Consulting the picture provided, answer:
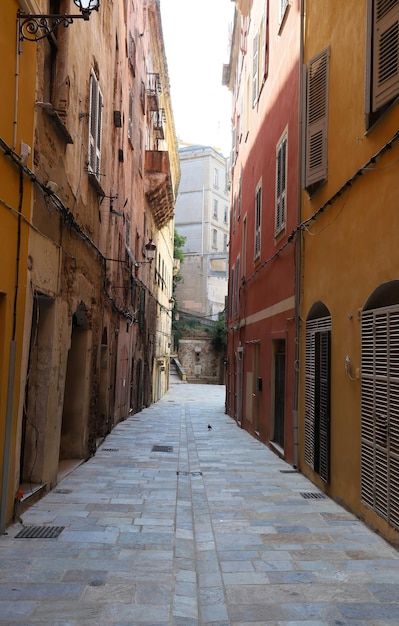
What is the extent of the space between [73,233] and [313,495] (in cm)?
503

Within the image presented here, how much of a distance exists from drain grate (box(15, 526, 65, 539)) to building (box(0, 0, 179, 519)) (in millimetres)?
252

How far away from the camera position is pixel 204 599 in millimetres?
4207

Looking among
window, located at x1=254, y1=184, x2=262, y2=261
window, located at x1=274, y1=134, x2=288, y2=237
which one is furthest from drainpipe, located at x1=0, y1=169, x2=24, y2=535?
window, located at x1=254, y1=184, x2=262, y2=261

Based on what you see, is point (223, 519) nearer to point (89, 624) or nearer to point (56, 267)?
point (89, 624)

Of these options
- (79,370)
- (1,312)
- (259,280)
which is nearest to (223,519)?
(1,312)

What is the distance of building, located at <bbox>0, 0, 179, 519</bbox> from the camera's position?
20.5ft

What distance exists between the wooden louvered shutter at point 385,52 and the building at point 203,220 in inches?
2035

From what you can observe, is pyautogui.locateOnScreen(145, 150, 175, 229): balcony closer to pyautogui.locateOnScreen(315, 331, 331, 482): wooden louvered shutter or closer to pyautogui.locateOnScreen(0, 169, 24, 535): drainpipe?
pyautogui.locateOnScreen(315, 331, 331, 482): wooden louvered shutter

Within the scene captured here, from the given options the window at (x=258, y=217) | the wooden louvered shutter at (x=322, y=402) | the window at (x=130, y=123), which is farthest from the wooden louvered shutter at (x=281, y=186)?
the window at (x=130, y=123)

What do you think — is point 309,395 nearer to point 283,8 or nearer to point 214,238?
point 283,8

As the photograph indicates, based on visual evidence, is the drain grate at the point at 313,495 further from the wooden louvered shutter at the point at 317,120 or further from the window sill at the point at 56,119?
the window sill at the point at 56,119

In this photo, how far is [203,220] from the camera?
6288 cm

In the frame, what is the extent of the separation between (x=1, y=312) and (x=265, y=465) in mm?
6053

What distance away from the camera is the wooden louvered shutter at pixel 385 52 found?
571 centimetres
